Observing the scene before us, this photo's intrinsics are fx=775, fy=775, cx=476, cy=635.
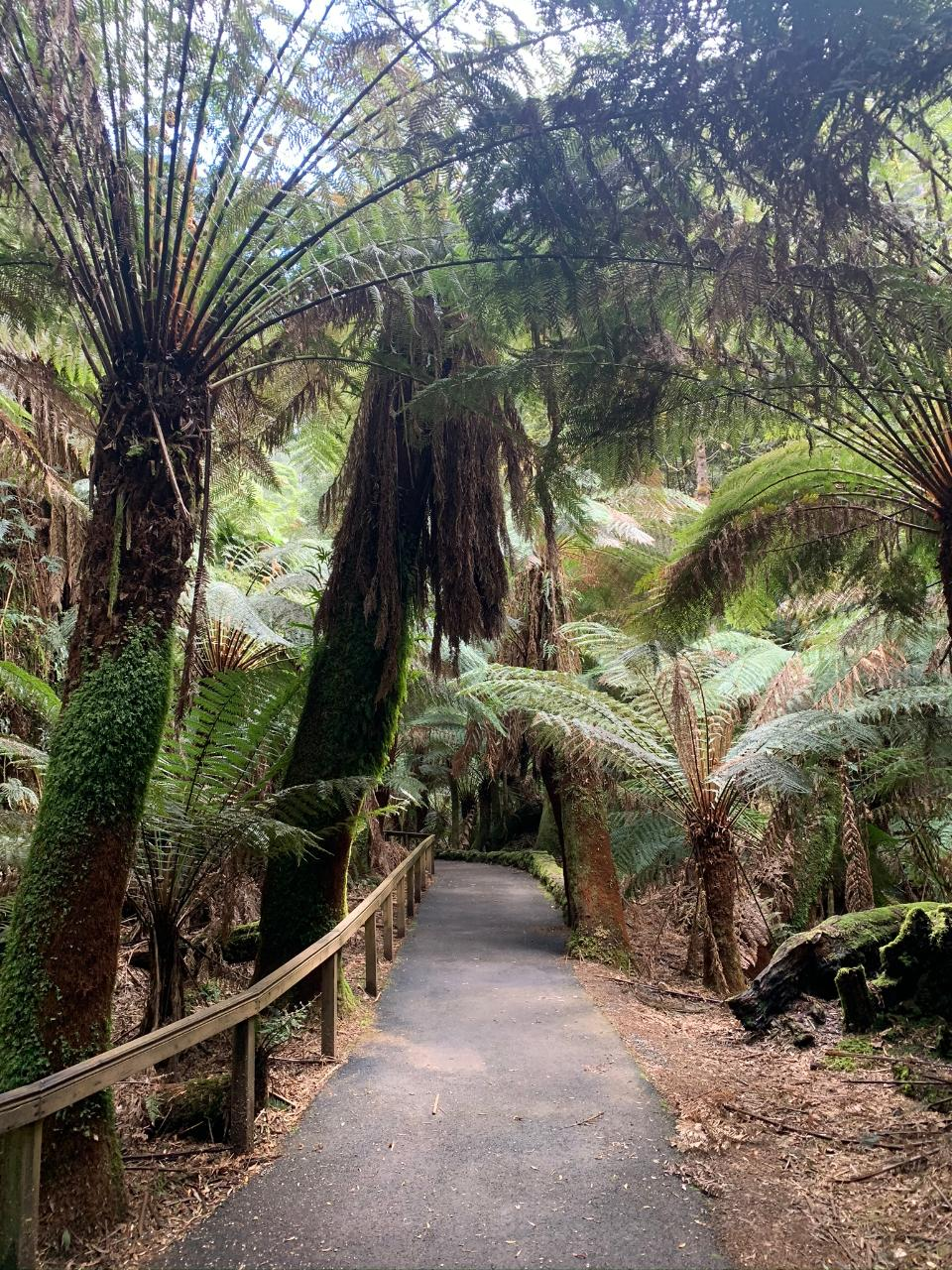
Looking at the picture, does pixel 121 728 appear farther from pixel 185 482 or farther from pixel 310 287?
pixel 310 287

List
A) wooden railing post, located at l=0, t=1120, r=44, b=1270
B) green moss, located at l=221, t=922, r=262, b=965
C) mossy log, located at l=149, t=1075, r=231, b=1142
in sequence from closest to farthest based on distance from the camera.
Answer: wooden railing post, located at l=0, t=1120, r=44, b=1270 → mossy log, located at l=149, t=1075, r=231, b=1142 → green moss, located at l=221, t=922, r=262, b=965

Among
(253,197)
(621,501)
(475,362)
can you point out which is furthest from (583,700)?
(253,197)

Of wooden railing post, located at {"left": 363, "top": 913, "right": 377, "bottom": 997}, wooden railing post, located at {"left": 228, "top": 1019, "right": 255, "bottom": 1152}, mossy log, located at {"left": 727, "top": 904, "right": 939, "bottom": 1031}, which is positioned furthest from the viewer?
wooden railing post, located at {"left": 363, "top": 913, "right": 377, "bottom": 997}

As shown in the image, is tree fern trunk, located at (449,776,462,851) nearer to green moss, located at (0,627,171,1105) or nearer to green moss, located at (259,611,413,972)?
green moss, located at (259,611,413,972)

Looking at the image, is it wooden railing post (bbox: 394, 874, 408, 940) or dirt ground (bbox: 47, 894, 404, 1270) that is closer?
dirt ground (bbox: 47, 894, 404, 1270)

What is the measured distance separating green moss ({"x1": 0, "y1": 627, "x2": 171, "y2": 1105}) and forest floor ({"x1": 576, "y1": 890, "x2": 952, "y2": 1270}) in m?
1.99

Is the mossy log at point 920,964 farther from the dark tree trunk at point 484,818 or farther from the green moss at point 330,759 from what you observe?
the dark tree trunk at point 484,818

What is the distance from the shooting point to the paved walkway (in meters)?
2.18

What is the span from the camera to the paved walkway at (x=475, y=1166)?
2.18 m

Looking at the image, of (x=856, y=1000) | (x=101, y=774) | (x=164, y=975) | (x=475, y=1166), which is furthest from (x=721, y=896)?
(x=101, y=774)

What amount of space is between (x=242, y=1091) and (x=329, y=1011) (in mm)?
1031

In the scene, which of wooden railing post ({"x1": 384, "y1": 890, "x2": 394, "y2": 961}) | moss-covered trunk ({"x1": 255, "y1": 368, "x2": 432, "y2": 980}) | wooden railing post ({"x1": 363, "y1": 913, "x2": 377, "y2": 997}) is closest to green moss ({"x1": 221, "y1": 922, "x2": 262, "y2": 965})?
wooden railing post ({"x1": 384, "y1": 890, "x2": 394, "y2": 961})

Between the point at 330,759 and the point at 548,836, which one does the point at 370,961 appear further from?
the point at 548,836

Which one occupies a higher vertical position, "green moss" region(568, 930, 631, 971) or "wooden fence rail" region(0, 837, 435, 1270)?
"wooden fence rail" region(0, 837, 435, 1270)
